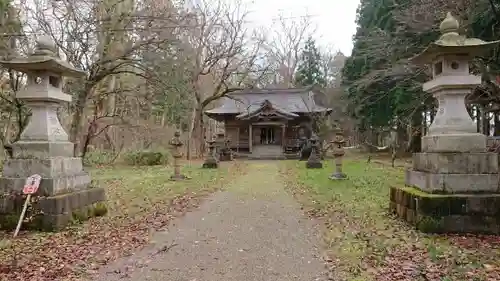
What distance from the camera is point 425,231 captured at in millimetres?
5785

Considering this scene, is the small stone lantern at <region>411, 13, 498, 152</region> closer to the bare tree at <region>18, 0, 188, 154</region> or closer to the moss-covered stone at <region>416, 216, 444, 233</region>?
the moss-covered stone at <region>416, 216, 444, 233</region>

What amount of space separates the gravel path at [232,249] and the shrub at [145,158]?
1313 cm

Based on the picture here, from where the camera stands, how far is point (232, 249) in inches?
211

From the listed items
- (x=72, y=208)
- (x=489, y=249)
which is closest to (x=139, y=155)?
(x=72, y=208)

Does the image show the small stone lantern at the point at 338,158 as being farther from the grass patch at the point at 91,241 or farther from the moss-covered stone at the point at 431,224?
the moss-covered stone at the point at 431,224

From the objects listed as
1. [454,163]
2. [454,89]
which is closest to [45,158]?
[454,163]

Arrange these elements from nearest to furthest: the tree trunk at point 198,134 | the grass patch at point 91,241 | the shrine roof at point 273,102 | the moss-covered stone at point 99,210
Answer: the grass patch at point 91,241
the moss-covered stone at point 99,210
the tree trunk at point 198,134
the shrine roof at point 273,102

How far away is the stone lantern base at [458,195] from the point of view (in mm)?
5695

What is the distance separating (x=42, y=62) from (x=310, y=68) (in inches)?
1398

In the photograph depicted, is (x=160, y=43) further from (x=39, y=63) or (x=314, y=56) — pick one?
(x=314, y=56)

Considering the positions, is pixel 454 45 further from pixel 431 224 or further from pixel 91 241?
pixel 91 241

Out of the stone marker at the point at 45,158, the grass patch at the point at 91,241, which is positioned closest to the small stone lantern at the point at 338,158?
the grass patch at the point at 91,241

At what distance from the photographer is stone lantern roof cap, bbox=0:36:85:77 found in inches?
254

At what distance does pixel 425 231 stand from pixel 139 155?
1743 centimetres
